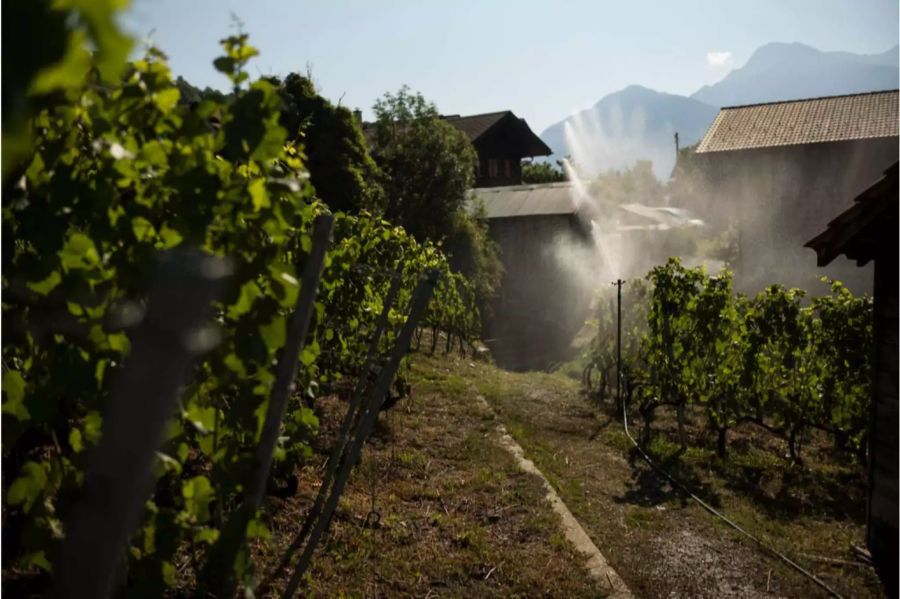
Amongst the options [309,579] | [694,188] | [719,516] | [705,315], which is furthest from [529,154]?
[309,579]

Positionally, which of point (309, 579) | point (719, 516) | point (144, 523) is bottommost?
point (719, 516)

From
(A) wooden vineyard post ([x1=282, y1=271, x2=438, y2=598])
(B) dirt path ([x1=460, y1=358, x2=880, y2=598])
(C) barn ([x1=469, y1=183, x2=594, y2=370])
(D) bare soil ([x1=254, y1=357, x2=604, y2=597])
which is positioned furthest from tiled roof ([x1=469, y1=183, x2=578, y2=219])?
(A) wooden vineyard post ([x1=282, y1=271, x2=438, y2=598])

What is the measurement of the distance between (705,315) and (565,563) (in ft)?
18.7

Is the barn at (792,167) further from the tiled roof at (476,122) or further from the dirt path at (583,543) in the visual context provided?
the dirt path at (583,543)

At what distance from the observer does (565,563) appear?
206 inches

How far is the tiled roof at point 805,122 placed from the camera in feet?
99.5

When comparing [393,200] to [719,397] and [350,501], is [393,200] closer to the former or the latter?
[719,397]

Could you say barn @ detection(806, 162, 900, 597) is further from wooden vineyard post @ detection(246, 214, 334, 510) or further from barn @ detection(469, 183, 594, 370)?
barn @ detection(469, 183, 594, 370)

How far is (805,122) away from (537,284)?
1492cm

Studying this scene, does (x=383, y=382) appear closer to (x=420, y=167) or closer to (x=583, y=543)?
(x=583, y=543)

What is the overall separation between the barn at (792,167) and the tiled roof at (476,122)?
11.6 meters

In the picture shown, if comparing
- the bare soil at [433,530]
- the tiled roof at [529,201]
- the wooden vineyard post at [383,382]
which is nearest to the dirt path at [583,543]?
the bare soil at [433,530]

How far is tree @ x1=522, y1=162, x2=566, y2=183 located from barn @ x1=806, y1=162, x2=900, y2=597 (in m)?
44.5

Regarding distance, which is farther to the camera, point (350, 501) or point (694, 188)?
point (694, 188)
